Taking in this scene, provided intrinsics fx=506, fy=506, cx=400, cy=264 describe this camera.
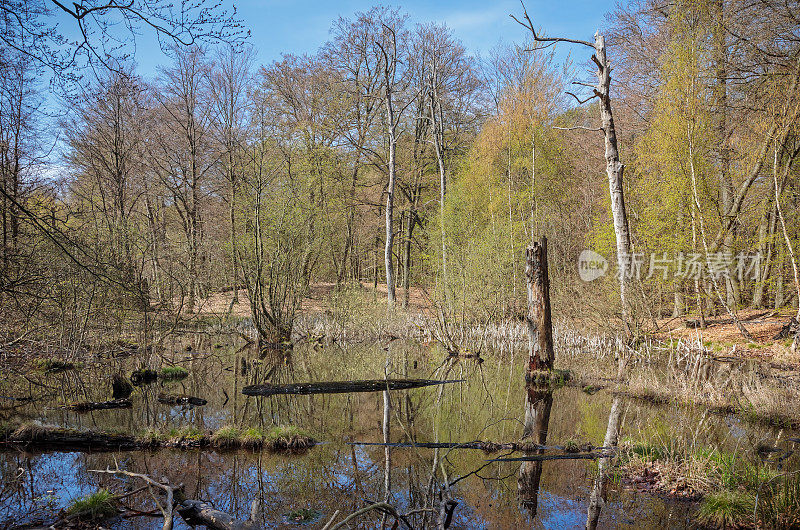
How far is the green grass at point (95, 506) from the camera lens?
13.6ft

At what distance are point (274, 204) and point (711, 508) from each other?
12.6 meters

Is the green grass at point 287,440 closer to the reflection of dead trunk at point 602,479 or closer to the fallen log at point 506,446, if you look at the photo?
the fallen log at point 506,446

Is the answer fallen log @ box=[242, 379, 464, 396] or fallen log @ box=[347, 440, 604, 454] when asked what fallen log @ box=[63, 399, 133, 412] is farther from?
fallen log @ box=[347, 440, 604, 454]

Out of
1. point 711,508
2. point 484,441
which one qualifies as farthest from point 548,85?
point 711,508

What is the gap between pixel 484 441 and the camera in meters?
6.19

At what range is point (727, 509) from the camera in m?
4.12

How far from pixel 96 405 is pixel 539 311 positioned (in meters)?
7.95

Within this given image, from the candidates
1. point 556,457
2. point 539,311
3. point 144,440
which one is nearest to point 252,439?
point 144,440

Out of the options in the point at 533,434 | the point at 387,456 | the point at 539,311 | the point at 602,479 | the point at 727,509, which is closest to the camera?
the point at 727,509

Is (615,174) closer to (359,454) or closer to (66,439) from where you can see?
(359,454)

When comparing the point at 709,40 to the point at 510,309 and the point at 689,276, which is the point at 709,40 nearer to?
the point at 689,276

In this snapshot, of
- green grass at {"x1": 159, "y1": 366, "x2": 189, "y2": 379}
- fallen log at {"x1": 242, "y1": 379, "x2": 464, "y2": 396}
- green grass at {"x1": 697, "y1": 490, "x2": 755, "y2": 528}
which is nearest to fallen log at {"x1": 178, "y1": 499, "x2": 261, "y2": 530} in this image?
green grass at {"x1": 697, "y1": 490, "x2": 755, "y2": 528}

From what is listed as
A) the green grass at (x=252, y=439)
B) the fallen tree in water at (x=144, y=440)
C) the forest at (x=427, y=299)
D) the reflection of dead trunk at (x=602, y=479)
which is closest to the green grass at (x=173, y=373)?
the forest at (x=427, y=299)

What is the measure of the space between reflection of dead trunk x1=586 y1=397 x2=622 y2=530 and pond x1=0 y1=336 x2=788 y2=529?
7 cm
